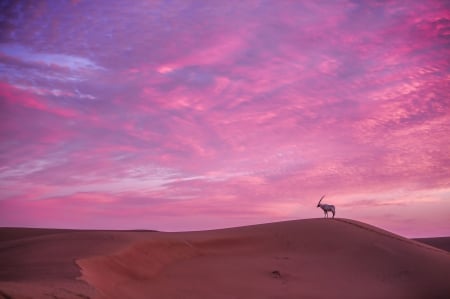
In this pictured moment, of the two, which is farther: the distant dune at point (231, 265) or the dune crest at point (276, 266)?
the dune crest at point (276, 266)

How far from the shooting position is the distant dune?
28.2 ft

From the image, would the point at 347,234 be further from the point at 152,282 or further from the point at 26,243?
the point at 26,243

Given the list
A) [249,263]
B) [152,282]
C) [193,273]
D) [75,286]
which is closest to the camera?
[75,286]

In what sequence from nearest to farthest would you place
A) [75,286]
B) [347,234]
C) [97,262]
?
[75,286], [97,262], [347,234]

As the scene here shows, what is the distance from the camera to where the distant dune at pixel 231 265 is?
338 inches

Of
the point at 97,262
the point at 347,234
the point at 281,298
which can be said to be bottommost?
the point at 281,298

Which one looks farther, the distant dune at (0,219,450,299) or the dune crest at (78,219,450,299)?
the dune crest at (78,219,450,299)

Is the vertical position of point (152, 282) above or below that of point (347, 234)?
below

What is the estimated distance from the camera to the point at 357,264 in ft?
43.5

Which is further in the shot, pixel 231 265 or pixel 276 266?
pixel 276 266

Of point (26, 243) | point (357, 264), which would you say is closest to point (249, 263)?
point (357, 264)

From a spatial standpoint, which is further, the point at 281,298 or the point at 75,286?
the point at 281,298

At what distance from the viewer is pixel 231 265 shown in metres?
12.3

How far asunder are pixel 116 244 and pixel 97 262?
2.00 m
